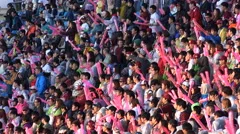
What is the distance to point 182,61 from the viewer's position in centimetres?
1479

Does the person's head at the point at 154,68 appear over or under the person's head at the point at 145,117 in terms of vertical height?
under

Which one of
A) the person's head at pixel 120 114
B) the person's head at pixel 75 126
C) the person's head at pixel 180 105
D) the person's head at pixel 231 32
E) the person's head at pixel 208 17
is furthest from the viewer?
the person's head at pixel 208 17

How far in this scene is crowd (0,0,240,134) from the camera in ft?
42.4

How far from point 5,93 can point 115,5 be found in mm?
3637

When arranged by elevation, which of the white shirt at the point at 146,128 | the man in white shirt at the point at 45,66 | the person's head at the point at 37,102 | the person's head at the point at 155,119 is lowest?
the man in white shirt at the point at 45,66

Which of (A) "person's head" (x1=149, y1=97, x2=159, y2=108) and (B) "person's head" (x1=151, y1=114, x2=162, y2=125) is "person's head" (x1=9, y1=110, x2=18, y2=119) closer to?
(A) "person's head" (x1=149, y1=97, x2=159, y2=108)

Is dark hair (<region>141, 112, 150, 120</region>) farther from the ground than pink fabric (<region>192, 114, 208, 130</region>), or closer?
closer

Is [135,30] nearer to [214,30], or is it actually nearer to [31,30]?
[214,30]

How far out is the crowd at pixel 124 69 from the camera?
12930 mm

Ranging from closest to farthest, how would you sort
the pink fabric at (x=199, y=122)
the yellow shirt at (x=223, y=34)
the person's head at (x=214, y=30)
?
the pink fabric at (x=199, y=122) → the yellow shirt at (x=223, y=34) → the person's head at (x=214, y=30)

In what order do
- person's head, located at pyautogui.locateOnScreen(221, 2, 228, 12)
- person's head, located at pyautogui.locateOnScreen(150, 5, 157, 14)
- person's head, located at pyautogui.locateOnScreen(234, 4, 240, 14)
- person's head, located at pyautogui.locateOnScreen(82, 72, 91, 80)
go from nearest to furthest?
person's head, located at pyautogui.locateOnScreen(82, 72, 91, 80)
person's head, located at pyautogui.locateOnScreen(234, 4, 240, 14)
person's head, located at pyautogui.locateOnScreen(221, 2, 228, 12)
person's head, located at pyautogui.locateOnScreen(150, 5, 157, 14)

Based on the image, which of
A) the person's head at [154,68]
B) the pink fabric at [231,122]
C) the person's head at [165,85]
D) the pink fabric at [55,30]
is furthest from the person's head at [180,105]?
the pink fabric at [55,30]

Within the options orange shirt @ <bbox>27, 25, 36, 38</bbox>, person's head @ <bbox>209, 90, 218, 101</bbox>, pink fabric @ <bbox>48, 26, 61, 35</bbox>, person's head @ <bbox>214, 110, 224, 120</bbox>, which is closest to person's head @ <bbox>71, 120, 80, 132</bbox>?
person's head @ <bbox>209, 90, 218, 101</bbox>

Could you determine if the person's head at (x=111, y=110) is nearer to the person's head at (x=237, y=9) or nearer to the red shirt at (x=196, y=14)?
the person's head at (x=237, y=9)
